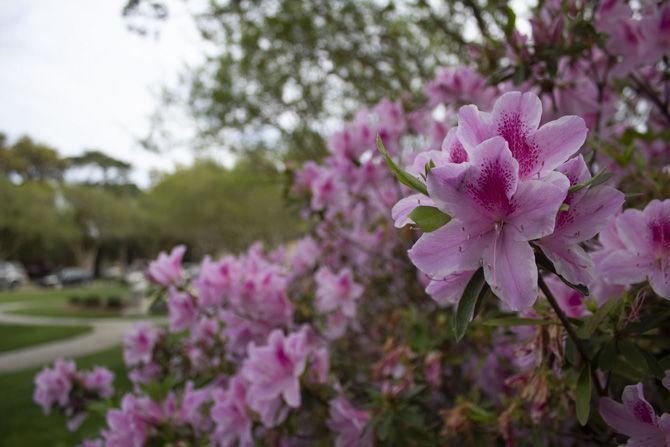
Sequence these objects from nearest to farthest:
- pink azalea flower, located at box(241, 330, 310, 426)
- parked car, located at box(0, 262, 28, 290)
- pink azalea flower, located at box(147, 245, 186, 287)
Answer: pink azalea flower, located at box(241, 330, 310, 426) < pink azalea flower, located at box(147, 245, 186, 287) < parked car, located at box(0, 262, 28, 290)

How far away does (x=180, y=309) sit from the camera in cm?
185

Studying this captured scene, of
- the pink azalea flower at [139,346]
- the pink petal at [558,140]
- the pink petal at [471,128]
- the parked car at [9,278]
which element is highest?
the pink petal at [471,128]

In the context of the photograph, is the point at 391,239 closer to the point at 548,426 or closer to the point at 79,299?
the point at 548,426

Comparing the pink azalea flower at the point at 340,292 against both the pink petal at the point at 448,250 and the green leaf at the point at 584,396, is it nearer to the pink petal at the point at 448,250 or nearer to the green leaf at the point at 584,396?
the green leaf at the point at 584,396

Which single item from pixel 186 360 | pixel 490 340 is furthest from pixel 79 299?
pixel 490 340

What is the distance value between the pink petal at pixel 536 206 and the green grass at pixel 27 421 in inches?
153

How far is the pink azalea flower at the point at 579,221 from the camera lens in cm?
61

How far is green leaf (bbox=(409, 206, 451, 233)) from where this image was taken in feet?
1.98

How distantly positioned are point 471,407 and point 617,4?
3.94 feet

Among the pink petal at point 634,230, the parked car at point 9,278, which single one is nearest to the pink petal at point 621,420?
the pink petal at point 634,230

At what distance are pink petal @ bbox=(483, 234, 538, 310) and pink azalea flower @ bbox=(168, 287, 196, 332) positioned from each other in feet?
4.85

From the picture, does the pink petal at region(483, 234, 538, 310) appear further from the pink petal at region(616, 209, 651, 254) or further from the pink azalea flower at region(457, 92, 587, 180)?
the pink petal at region(616, 209, 651, 254)

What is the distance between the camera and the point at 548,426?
1.25 meters

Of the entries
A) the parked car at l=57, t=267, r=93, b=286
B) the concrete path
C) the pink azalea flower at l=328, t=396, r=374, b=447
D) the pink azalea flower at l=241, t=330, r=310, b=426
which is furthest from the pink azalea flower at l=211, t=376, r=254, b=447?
the parked car at l=57, t=267, r=93, b=286
